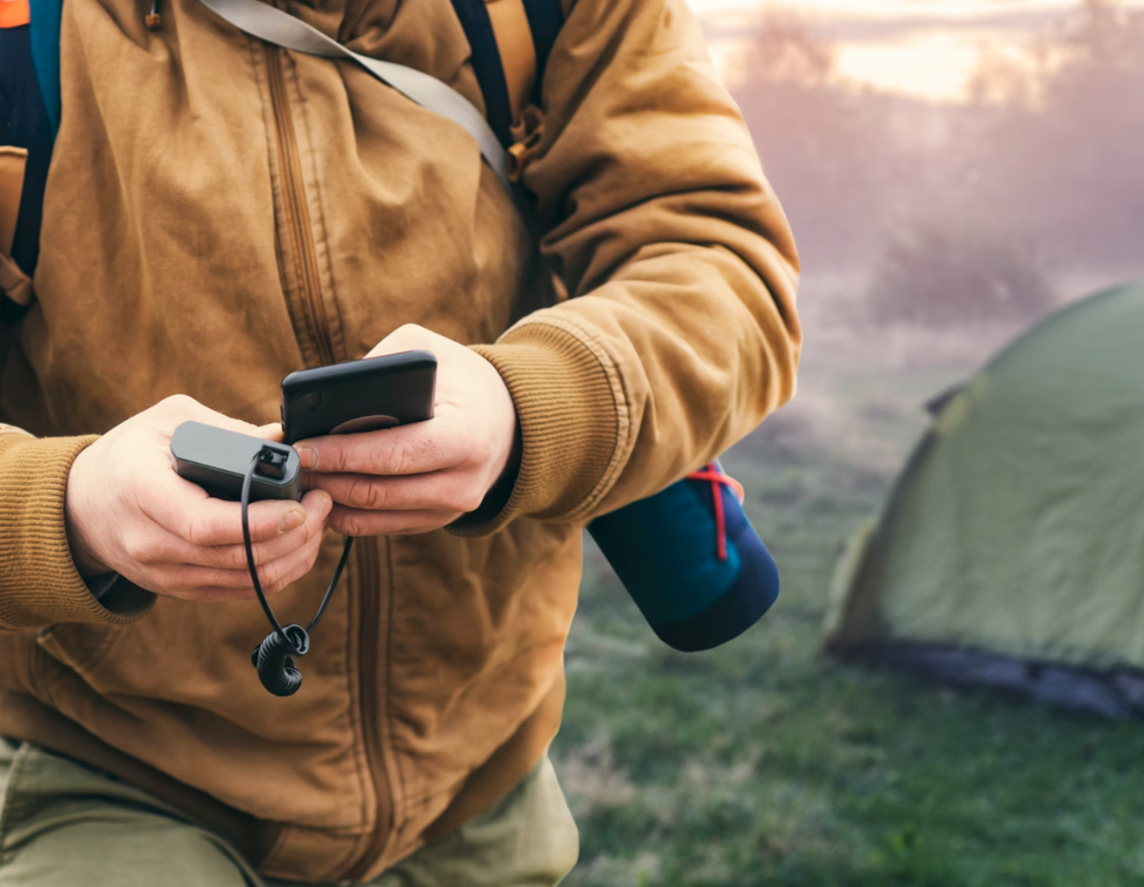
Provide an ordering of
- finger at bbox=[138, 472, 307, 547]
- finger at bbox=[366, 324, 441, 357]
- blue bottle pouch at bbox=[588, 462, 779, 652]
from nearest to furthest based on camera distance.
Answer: finger at bbox=[138, 472, 307, 547], finger at bbox=[366, 324, 441, 357], blue bottle pouch at bbox=[588, 462, 779, 652]

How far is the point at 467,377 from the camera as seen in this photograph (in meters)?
0.95

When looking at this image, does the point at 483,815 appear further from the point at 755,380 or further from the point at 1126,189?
the point at 1126,189

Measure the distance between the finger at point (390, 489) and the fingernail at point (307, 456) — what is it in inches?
0.9

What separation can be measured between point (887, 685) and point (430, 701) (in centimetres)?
395

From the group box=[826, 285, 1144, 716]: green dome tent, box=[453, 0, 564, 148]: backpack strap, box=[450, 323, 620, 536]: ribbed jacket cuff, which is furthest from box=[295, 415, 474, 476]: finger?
box=[826, 285, 1144, 716]: green dome tent

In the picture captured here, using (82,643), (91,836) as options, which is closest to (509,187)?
(82,643)

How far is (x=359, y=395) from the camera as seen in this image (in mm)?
837

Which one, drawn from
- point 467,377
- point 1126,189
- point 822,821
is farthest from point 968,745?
point 1126,189

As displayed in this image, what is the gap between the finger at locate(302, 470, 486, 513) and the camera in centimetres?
89

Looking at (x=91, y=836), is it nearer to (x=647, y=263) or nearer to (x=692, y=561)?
(x=692, y=561)

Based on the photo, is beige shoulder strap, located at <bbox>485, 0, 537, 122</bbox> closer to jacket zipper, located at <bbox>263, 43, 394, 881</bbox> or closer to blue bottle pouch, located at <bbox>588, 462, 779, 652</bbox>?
jacket zipper, located at <bbox>263, 43, 394, 881</bbox>

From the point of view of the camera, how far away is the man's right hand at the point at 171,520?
0.82m

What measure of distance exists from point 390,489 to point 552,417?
196 millimetres

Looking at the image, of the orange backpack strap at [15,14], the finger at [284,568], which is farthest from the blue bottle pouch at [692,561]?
the orange backpack strap at [15,14]
